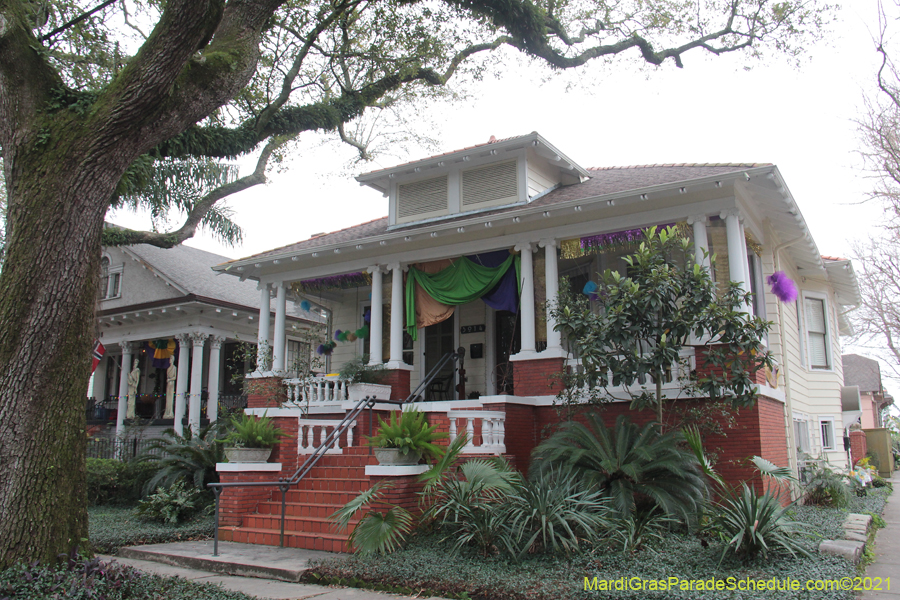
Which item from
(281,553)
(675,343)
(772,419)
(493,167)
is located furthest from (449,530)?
(493,167)

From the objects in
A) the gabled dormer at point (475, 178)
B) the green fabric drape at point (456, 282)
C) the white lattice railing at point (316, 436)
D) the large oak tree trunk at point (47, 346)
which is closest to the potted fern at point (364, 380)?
the green fabric drape at point (456, 282)

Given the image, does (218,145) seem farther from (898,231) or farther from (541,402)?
(898,231)

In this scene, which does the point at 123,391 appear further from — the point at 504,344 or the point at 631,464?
the point at 631,464

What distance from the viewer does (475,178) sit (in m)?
14.0

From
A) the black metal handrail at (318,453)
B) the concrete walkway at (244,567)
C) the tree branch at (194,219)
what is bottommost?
the concrete walkway at (244,567)

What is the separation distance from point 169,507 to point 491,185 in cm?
833

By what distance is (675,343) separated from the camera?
898cm

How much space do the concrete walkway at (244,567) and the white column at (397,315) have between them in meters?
5.21

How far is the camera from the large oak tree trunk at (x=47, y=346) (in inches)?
231

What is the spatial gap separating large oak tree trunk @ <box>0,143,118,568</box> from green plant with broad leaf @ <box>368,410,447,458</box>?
3.49 meters

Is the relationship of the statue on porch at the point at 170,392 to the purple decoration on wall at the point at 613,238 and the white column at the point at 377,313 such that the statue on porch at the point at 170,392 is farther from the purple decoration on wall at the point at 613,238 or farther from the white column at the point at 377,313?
the purple decoration on wall at the point at 613,238

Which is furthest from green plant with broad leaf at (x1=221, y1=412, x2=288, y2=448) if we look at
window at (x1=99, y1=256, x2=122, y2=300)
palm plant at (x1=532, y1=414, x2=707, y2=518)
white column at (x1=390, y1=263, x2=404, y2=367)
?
window at (x1=99, y1=256, x2=122, y2=300)

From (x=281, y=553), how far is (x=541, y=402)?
15.6ft

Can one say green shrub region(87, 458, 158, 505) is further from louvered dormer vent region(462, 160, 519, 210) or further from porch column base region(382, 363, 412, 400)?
louvered dormer vent region(462, 160, 519, 210)
